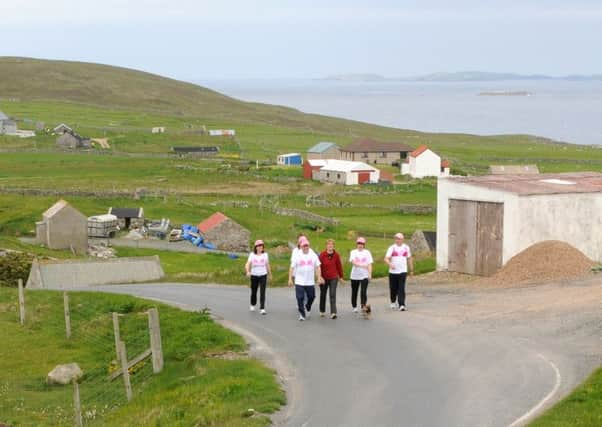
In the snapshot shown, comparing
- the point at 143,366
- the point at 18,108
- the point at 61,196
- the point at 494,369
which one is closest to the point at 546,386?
the point at 494,369

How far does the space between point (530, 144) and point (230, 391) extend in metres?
161

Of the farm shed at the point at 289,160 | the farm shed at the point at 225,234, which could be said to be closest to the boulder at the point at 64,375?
the farm shed at the point at 225,234

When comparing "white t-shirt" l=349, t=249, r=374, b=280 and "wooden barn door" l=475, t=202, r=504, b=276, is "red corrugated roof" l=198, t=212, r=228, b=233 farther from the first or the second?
"white t-shirt" l=349, t=249, r=374, b=280

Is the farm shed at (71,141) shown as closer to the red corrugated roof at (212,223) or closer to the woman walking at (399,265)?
the red corrugated roof at (212,223)

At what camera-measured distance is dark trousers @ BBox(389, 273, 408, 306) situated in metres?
20.8

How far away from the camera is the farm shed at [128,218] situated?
6456 cm

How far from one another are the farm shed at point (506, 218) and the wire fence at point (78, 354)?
314 inches

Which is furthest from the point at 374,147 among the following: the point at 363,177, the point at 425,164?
the point at 363,177

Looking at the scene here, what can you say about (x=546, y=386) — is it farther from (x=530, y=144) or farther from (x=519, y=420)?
(x=530, y=144)

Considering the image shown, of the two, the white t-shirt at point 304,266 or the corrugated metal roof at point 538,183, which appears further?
the corrugated metal roof at point 538,183

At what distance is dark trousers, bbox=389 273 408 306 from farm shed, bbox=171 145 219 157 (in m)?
98.0

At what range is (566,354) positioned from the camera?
1623 cm

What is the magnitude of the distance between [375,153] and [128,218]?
55758 millimetres

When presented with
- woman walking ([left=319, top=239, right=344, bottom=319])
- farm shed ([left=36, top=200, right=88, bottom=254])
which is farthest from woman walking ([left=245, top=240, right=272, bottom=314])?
farm shed ([left=36, top=200, right=88, bottom=254])
